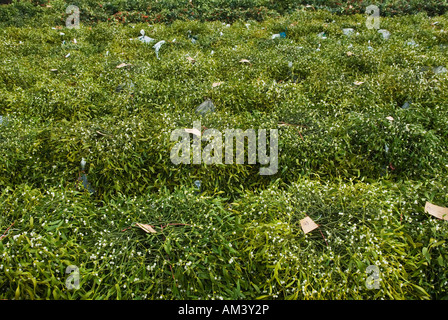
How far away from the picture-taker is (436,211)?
3195 millimetres

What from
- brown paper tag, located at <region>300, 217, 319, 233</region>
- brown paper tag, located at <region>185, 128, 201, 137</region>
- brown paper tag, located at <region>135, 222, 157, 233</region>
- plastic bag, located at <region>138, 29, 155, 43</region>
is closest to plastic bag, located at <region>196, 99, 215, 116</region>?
brown paper tag, located at <region>185, 128, 201, 137</region>

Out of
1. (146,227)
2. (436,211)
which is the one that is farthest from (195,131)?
(436,211)

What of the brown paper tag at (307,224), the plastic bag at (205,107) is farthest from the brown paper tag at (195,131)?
the brown paper tag at (307,224)

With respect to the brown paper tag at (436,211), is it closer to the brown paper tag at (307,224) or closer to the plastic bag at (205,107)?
the brown paper tag at (307,224)

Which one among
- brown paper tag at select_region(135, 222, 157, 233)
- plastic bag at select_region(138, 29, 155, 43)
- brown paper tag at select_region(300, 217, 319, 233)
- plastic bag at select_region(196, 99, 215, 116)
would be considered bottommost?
brown paper tag at select_region(300, 217, 319, 233)

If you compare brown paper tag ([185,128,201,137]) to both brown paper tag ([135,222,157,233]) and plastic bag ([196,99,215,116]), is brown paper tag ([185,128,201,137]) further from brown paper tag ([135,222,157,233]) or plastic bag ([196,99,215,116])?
brown paper tag ([135,222,157,233])

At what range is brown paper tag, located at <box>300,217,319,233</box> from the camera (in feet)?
9.96

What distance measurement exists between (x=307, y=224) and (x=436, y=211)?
1.42 m

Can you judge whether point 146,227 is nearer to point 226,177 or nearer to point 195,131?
point 226,177

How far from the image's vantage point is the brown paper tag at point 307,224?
9.96ft

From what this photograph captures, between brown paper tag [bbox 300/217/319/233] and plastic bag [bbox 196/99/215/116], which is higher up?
plastic bag [bbox 196/99/215/116]

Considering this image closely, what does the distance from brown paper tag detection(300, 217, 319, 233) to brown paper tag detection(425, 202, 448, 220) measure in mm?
1267

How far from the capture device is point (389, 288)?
266 centimetres

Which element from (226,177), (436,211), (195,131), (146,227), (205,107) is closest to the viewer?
(146,227)
